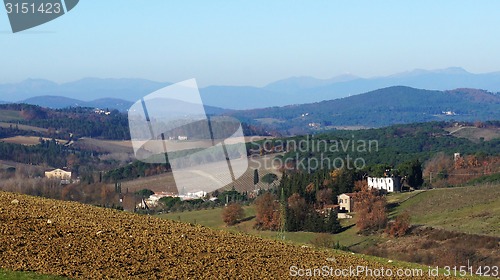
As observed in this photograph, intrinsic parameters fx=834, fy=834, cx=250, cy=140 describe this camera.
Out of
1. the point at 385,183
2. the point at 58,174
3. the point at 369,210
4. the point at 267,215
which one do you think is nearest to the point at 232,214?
the point at 267,215

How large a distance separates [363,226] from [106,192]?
2092 cm

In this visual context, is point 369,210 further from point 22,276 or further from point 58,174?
point 22,276

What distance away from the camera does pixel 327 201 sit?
63.6 meters

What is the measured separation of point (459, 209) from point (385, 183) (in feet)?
46.6

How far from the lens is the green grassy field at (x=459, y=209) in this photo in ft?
161

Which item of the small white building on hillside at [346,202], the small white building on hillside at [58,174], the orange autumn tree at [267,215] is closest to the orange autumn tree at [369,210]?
the small white building on hillside at [346,202]

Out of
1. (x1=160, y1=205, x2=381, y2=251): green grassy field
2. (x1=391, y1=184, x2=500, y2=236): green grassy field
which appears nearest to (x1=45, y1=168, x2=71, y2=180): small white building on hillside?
(x1=160, y1=205, x2=381, y2=251): green grassy field

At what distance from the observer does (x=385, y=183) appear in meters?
71.2

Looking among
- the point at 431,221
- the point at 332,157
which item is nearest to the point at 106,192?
the point at 431,221

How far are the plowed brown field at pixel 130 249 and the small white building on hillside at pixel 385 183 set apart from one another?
54683 mm

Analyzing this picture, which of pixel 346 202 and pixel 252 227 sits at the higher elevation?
pixel 346 202

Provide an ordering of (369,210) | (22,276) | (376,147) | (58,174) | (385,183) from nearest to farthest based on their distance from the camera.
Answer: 1. (22,276)
2. (369,210)
3. (385,183)
4. (58,174)
5. (376,147)

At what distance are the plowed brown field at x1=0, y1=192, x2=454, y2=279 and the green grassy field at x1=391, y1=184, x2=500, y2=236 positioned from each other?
3156 centimetres

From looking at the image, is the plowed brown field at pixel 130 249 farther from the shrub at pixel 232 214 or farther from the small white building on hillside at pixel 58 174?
the small white building on hillside at pixel 58 174
